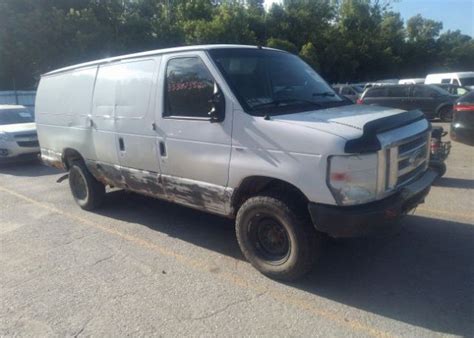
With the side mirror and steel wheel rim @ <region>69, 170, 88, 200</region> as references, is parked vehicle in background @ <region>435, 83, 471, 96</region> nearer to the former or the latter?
steel wheel rim @ <region>69, 170, 88, 200</region>

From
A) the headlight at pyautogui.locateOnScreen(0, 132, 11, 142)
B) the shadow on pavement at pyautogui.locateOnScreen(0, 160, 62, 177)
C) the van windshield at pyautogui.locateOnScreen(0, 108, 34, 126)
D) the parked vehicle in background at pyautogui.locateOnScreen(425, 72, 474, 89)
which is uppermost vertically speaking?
the parked vehicle in background at pyautogui.locateOnScreen(425, 72, 474, 89)

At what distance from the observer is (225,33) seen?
111 feet

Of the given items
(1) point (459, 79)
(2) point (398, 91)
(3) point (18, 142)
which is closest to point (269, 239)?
(3) point (18, 142)

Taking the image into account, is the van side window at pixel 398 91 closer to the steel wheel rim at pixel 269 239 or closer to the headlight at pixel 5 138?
the headlight at pixel 5 138

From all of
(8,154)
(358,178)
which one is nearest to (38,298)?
(358,178)

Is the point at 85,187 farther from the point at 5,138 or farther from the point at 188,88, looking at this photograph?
the point at 5,138

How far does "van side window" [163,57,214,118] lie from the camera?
432 cm

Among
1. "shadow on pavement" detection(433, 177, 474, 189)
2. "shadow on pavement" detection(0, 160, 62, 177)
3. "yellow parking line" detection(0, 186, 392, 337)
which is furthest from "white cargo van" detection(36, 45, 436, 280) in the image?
"shadow on pavement" detection(0, 160, 62, 177)

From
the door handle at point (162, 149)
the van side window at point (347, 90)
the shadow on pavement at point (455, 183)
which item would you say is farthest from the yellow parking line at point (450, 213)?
the van side window at point (347, 90)

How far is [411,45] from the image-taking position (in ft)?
190

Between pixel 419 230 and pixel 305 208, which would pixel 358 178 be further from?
pixel 419 230

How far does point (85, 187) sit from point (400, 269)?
4699mm

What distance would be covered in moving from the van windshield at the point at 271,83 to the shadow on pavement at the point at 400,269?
165 centimetres

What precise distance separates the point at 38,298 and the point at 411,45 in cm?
6270
